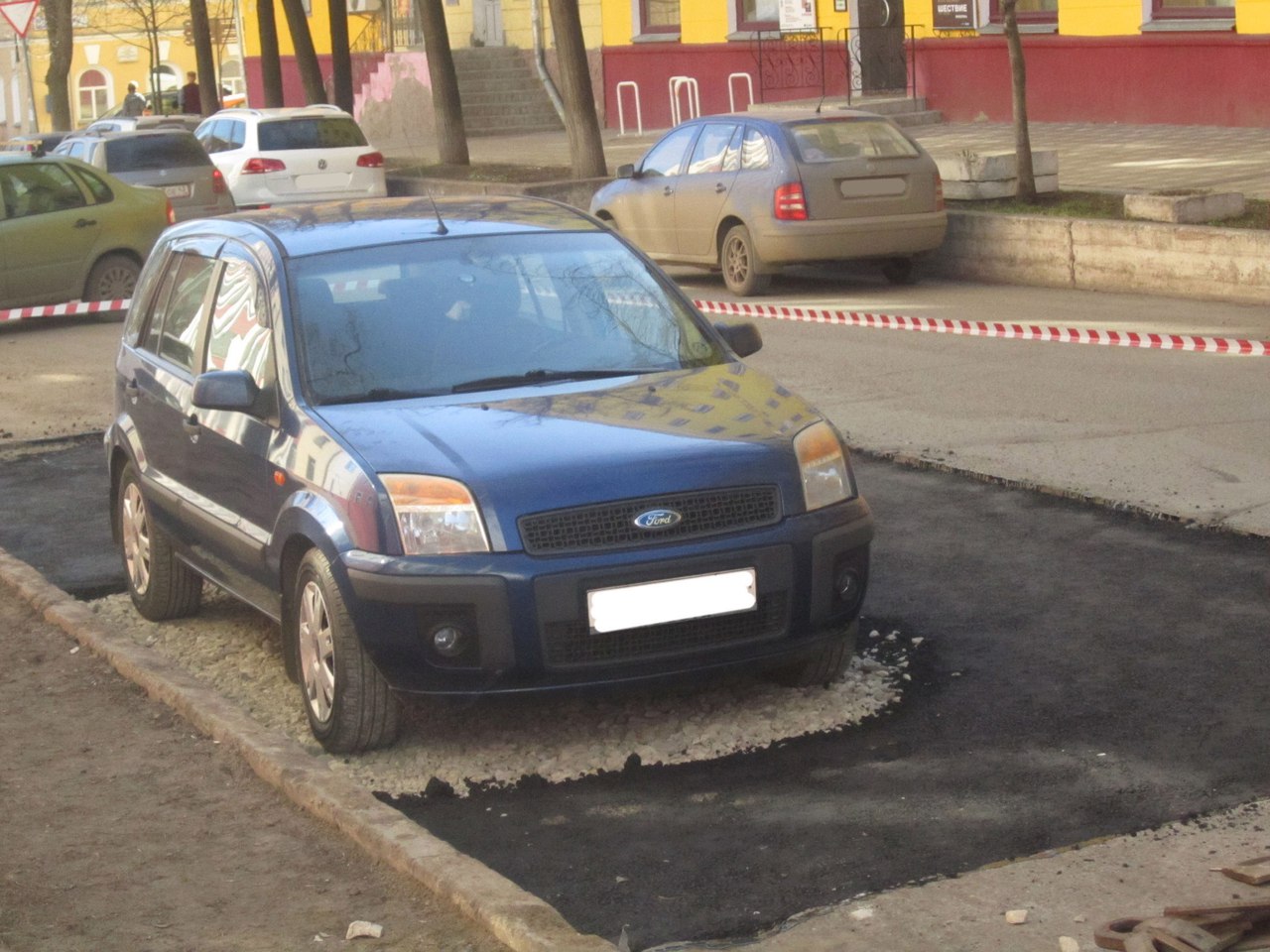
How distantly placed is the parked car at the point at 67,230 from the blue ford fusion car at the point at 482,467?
38.2 ft

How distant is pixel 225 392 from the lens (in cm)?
649

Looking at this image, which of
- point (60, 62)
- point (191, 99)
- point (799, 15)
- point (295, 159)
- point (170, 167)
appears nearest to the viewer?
point (170, 167)

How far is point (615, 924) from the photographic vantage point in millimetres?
4719

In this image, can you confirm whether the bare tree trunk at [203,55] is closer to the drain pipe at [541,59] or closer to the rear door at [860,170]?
the drain pipe at [541,59]

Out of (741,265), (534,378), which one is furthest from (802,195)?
(534,378)

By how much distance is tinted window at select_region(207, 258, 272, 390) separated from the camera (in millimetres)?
6805

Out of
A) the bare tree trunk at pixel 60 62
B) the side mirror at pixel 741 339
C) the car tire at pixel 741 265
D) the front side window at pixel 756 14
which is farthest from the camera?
the bare tree trunk at pixel 60 62

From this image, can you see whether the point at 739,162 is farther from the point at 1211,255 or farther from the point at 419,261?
the point at 419,261

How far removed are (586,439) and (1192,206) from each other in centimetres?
1152

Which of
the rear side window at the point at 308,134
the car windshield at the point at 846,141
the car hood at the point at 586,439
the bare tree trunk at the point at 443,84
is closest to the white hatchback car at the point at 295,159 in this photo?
the rear side window at the point at 308,134

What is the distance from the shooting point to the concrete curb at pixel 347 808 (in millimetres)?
4520

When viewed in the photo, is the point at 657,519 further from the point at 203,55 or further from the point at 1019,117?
the point at 203,55

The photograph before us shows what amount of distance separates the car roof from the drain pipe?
3435 cm

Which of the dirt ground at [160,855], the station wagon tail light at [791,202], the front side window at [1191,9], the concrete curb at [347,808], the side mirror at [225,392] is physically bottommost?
the dirt ground at [160,855]
